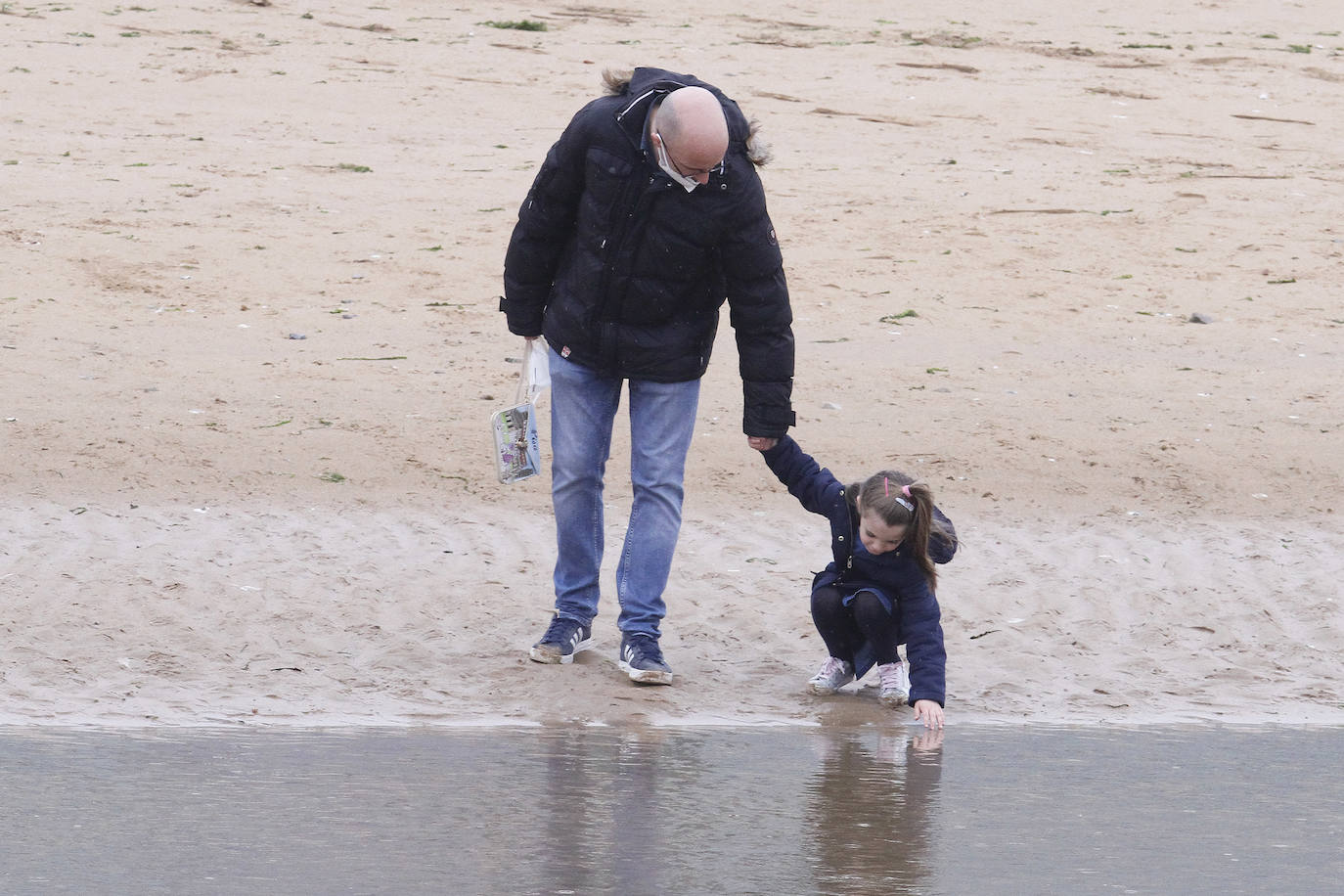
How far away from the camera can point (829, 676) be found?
16.0ft

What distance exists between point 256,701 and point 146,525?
61.3 inches

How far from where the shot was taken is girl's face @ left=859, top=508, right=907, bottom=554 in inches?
178

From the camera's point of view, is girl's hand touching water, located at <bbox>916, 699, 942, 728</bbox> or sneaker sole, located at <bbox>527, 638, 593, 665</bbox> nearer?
girl's hand touching water, located at <bbox>916, 699, 942, 728</bbox>

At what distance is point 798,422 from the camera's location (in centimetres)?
744

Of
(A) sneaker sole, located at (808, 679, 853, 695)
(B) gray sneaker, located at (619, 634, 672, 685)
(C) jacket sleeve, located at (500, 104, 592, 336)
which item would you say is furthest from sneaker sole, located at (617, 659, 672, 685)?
(C) jacket sleeve, located at (500, 104, 592, 336)

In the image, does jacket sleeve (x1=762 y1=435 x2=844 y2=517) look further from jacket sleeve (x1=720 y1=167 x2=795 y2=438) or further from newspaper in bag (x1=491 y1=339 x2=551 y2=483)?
newspaper in bag (x1=491 y1=339 x2=551 y2=483)

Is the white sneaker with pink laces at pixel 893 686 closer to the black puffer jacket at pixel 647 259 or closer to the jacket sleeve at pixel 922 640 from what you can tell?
the jacket sleeve at pixel 922 640

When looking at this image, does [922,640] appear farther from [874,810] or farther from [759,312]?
[759,312]

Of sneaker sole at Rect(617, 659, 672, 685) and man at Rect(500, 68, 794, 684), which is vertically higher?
man at Rect(500, 68, 794, 684)

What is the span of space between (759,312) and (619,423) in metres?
3.01

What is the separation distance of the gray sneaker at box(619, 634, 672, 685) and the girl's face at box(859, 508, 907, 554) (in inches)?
26.8

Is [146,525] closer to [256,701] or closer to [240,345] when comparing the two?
[256,701]

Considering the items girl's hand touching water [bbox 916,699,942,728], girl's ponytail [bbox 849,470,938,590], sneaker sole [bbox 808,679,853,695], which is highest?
girl's ponytail [bbox 849,470,938,590]

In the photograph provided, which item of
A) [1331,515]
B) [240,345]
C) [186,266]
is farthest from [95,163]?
[1331,515]
